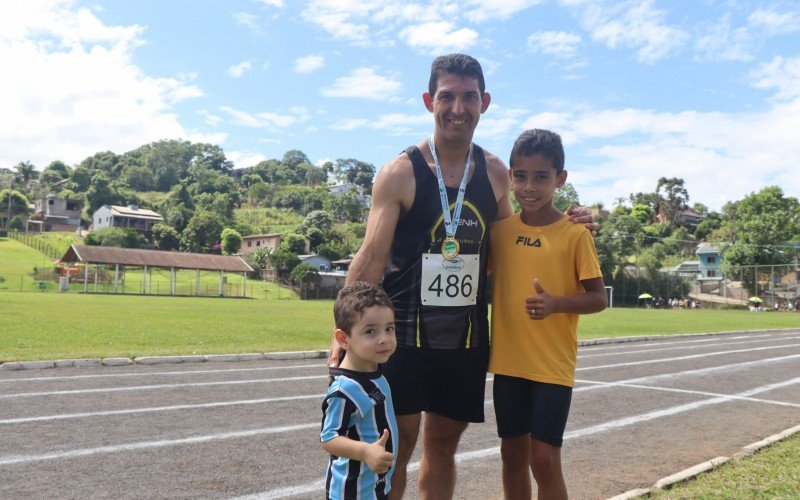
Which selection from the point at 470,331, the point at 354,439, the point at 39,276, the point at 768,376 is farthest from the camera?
the point at 39,276

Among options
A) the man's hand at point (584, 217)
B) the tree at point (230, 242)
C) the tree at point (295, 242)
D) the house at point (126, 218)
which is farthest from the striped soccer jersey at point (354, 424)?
the house at point (126, 218)

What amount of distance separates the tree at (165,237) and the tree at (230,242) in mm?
7380

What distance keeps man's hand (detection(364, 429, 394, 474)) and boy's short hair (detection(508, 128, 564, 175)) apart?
1.75 metres

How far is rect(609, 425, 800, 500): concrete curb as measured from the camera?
436 cm

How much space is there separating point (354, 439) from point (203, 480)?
2.46m

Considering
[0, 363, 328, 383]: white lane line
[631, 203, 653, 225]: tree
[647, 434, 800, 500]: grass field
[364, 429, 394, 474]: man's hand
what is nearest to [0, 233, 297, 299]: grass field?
[0, 363, 328, 383]: white lane line

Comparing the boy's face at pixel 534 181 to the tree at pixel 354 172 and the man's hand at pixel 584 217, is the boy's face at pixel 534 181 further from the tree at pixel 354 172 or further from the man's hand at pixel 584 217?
the tree at pixel 354 172

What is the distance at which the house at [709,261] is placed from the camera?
3158 inches

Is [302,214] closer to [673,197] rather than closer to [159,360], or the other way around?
[673,197]

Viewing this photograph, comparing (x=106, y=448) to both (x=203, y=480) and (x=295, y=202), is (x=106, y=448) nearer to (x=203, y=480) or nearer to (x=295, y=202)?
(x=203, y=480)

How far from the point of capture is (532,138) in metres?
3.40

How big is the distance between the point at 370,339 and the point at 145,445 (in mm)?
3733

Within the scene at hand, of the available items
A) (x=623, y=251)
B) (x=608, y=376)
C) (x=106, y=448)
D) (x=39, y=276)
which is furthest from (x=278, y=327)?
(x=623, y=251)

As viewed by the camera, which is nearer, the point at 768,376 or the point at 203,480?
the point at 203,480
